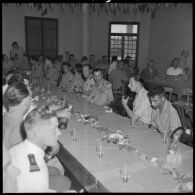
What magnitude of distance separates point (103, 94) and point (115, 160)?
2661mm

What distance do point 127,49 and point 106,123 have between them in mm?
8057

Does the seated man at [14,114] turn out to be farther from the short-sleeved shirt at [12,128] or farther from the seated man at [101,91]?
the seated man at [101,91]

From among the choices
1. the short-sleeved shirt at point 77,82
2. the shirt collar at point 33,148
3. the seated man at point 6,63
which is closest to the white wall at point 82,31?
the seated man at point 6,63

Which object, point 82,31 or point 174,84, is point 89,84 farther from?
point 82,31

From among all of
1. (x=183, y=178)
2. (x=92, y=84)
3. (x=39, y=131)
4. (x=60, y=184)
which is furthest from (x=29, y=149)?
(x=92, y=84)

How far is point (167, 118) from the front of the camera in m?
3.32

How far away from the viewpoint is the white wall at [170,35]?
9234 mm

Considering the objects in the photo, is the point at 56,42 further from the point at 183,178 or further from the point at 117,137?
the point at 183,178

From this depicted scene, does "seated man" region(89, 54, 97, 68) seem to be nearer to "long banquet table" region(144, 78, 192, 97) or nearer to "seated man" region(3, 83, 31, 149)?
"long banquet table" region(144, 78, 192, 97)

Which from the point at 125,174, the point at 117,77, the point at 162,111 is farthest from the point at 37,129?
the point at 117,77

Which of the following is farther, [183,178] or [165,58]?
[165,58]

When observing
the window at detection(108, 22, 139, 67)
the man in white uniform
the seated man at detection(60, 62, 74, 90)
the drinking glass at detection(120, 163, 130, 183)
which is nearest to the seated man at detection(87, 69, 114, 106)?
the seated man at detection(60, 62, 74, 90)

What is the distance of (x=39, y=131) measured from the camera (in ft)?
6.28

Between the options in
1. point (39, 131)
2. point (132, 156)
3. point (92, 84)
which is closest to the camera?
point (39, 131)
